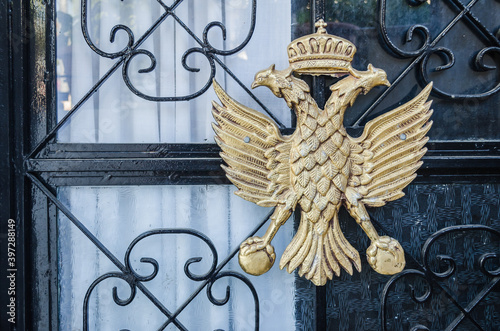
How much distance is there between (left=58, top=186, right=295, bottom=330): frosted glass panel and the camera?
79cm

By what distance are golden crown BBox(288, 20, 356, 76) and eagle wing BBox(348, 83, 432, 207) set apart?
0.43ft

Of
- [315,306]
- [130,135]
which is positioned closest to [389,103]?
[315,306]

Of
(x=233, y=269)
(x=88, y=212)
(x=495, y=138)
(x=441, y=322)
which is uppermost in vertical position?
A: (x=495, y=138)

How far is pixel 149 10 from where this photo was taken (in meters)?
0.80

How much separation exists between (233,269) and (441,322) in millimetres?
478

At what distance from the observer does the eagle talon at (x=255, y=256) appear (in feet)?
2.25

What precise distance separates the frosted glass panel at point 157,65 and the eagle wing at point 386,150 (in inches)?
7.7

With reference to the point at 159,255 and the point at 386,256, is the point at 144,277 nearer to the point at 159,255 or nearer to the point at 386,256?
the point at 159,255

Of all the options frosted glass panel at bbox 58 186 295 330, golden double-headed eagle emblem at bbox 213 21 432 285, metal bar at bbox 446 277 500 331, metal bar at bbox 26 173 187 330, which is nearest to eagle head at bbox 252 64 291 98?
golden double-headed eagle emblem at bbox 213 21 432 285

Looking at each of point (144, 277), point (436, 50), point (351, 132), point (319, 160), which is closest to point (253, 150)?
point (319, 160)

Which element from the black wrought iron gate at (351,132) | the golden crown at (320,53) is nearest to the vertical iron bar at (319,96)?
the black wrought iron gate at (351,132)

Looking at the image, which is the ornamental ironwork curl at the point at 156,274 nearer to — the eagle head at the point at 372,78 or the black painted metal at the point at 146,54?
the black painted metal at the point at 146,54

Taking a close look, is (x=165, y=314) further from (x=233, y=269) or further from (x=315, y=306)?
(x=315, y=306)

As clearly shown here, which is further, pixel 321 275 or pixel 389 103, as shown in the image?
pixel 389 103
